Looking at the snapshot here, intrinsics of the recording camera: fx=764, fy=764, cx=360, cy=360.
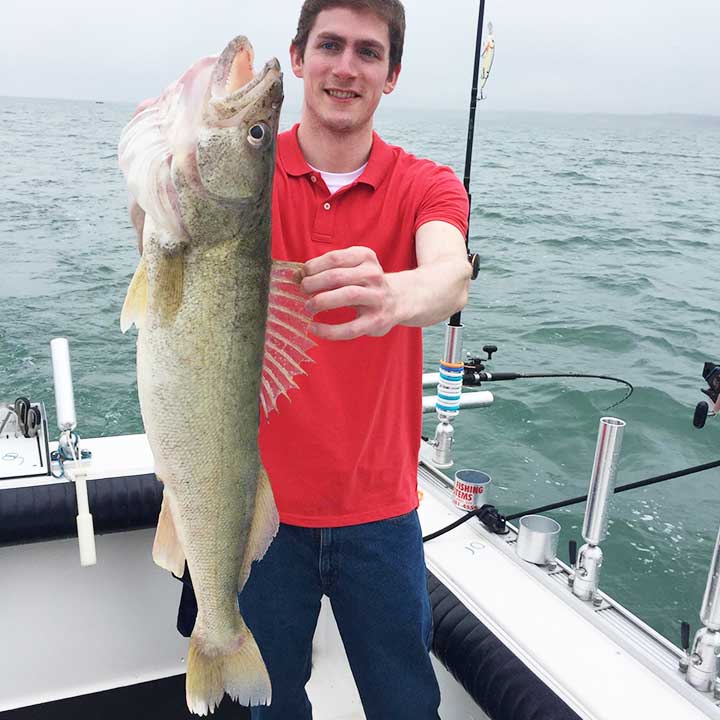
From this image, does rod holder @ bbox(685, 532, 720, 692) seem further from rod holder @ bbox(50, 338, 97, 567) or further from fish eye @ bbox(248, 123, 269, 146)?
rod holder @ bbox(50, 338, 97, 567)

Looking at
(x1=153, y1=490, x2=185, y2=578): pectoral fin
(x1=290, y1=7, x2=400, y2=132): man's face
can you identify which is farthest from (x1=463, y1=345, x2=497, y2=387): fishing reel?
(x1=153, y1=490, x2=185, y2=578): pectoral fin

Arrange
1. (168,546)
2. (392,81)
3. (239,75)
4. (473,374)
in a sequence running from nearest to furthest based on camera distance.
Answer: (239,75), (168,546), (392,81), (473,374)

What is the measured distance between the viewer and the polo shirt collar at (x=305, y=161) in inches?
84.7

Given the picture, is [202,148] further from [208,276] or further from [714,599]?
[714,599]

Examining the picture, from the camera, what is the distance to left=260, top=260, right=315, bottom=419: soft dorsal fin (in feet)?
5.35

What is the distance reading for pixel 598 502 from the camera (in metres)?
2.57

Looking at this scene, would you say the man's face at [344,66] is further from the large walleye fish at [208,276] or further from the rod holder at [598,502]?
the rod holder at [598,502]

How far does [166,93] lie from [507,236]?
15.4m

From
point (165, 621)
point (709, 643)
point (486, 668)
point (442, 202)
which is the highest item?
point (442, 202)

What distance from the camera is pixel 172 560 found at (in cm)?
185

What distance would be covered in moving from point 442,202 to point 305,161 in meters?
0.41

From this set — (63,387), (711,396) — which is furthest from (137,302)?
(711,396)

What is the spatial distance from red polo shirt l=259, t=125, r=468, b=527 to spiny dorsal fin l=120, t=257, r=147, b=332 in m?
0.60

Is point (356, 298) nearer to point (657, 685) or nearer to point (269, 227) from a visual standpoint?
point (269, 227)
